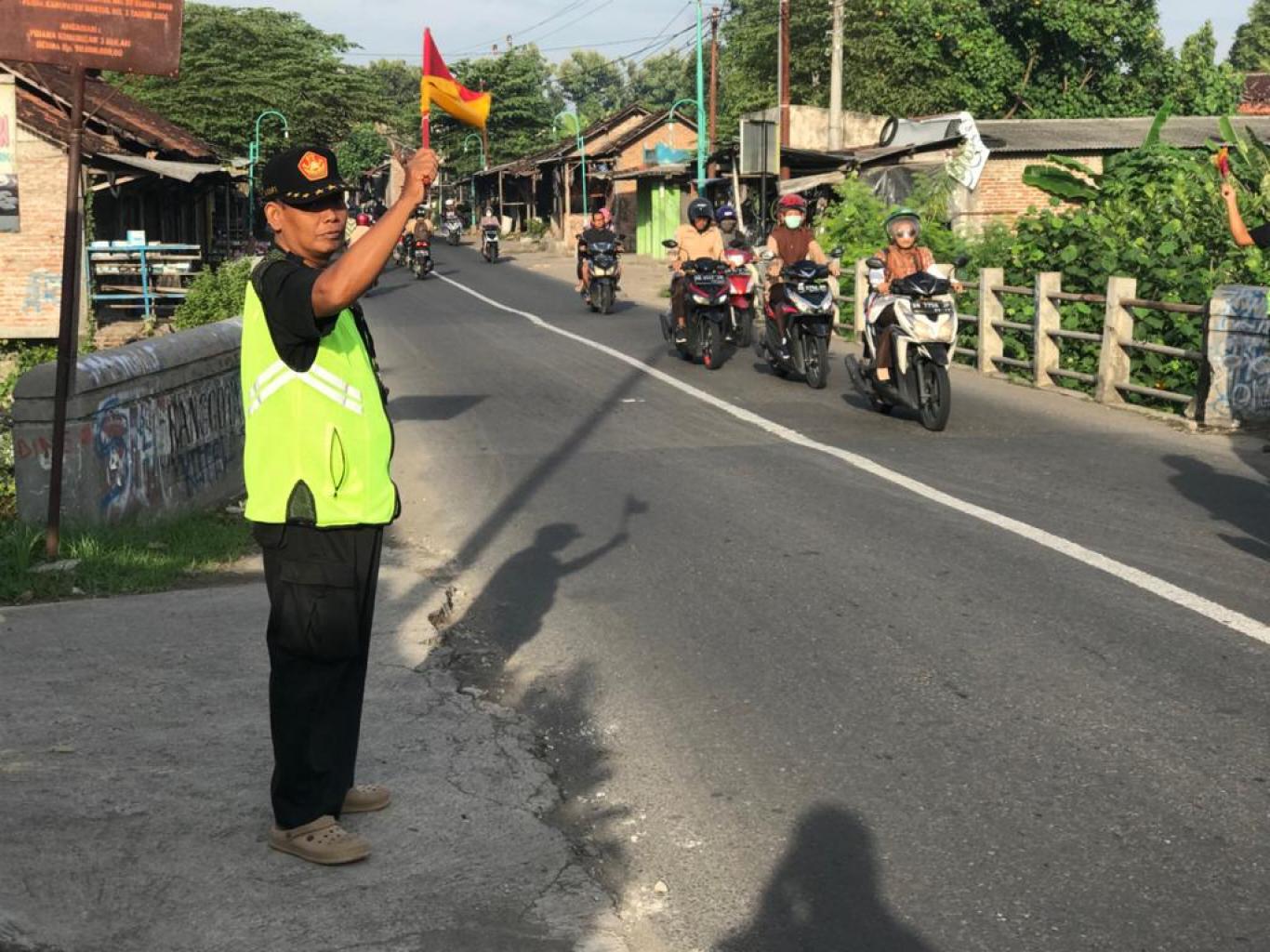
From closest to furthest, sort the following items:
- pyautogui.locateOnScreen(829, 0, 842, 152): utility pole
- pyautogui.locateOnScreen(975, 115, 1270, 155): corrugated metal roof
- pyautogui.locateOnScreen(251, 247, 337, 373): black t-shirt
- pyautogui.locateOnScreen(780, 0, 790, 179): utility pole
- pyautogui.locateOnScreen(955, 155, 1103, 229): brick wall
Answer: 1. pyautogui.locateOnScreen(251, 247, 337, 373): black t-shirt
2. pyautogui.locateOnScreen(975, 115, 1270, 155): corrugated metal roof
3. pyautogui.locateOnScreen(955, 155, 1103, 229): brick wall
4. pyautogui.locateOnScreen(780, 0, 790, 179): utility pole
5. pyautogui.locateOnScreen(829, 0, 842, 152): utility pole

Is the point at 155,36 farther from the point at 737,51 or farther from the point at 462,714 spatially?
the point at 737,51

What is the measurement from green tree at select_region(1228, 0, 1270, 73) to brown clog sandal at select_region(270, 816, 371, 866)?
99.9m

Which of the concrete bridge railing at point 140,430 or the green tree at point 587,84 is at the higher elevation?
the green tree at point 587,84

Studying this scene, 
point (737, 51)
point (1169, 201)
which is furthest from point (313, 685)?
point (737, 51)

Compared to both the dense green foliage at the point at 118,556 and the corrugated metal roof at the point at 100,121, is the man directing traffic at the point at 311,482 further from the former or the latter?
the corrugated metal roof at the point at 100,121

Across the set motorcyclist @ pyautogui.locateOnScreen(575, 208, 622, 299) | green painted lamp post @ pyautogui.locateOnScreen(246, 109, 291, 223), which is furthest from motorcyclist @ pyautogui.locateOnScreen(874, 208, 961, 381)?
green painted lamp post @ pyautogui.locateOnScreen(246, 109, 291, 223)

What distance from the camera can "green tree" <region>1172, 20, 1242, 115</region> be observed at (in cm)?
5343

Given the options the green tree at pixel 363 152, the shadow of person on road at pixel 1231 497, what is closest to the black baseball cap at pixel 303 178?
the shadow of person on road at pixel 1231 497

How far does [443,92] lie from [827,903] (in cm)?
393

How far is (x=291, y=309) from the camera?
13.3ft

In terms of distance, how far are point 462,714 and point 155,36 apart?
449cm

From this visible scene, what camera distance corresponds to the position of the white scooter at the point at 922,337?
13.0 meters

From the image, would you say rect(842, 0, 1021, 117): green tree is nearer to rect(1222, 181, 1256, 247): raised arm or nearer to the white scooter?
the white scooter

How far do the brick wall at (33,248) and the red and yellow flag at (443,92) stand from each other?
23.8 meters
